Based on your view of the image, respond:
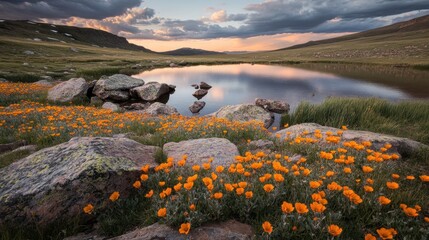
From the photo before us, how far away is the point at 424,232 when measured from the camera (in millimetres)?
2938

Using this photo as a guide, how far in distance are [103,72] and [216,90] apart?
21859 millimetres

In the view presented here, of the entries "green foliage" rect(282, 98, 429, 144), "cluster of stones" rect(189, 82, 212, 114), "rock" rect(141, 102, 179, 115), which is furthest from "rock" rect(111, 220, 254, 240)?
"cluster of stones" rect(189, 82, 212, 114)

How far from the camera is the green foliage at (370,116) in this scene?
11242 mm

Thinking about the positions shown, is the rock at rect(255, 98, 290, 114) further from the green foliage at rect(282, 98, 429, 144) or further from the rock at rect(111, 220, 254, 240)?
the rock at rect(111, 220, 254, 240)

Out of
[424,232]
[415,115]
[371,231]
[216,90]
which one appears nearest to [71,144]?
[371,231]

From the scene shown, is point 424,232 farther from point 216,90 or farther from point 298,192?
point 216,90

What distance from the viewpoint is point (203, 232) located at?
296cm

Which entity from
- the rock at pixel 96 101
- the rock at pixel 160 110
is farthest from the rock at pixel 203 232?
the rock at pixel 96 101

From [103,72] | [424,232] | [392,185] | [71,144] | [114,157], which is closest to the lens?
[424,232]

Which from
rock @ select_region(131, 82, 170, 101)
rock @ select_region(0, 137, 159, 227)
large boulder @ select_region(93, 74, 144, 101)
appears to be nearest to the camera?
rock @ select_region(0, 137, 159, 227)

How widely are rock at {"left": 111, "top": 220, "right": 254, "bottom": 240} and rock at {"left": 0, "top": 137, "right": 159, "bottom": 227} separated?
106 centimetres

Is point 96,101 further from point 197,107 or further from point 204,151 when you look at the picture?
point 204,151

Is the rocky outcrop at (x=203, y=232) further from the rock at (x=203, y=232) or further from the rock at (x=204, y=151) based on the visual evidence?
the rock at (x=204, y=151)

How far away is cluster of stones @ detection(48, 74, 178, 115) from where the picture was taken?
19.6 m
